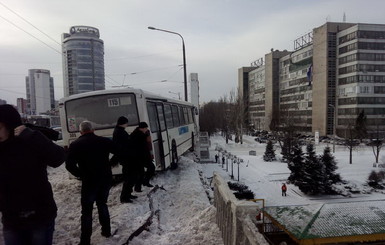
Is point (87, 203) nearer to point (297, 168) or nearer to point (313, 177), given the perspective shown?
point (313, 177)

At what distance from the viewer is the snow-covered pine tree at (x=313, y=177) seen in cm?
2662

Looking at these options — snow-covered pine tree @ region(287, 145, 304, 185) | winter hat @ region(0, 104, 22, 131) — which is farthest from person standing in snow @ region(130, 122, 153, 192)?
snow-covered pine tree @ region(287, 145, 304, 185)

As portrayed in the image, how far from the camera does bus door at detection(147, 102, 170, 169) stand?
8.43 meters

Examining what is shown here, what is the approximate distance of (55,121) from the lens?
41.9 meters

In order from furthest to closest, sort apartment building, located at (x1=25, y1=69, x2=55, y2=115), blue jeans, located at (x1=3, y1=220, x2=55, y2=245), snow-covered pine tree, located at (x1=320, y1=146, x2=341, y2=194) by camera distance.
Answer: apartment building, located at (x1=25, y1=69, x2=55, y2=115), snow-covered pine tree, located at (x1=320, y1=146, x2=341, y2=194), blue jeans, located at (x1=3, y1=220, x2=55, y2=245)

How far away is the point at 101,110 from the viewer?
305 inches

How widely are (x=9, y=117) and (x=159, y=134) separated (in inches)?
258

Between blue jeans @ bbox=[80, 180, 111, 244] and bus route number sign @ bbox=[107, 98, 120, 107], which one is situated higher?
bus route number sign @ bbox=[107, 98, 120, 107]

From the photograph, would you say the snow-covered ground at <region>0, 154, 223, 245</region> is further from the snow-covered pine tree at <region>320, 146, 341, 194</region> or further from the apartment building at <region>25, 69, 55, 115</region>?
the apartment building at <region>25, 69, 55, 115</region>

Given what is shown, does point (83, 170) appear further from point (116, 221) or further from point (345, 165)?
point (345, 165)

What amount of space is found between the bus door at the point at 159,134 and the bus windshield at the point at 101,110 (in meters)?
0.67

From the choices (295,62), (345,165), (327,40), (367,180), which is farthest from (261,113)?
(367,180)

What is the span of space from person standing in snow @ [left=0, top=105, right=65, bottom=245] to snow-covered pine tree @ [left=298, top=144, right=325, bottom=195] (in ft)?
91.4

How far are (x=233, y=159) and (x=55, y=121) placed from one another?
2793 centimetres
